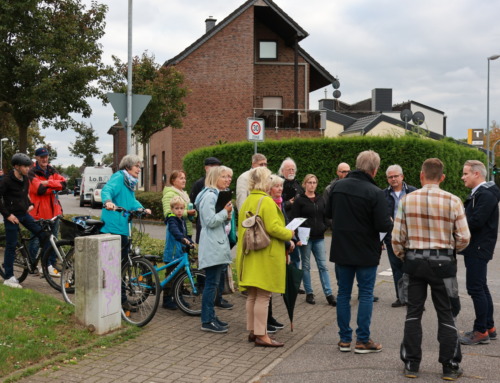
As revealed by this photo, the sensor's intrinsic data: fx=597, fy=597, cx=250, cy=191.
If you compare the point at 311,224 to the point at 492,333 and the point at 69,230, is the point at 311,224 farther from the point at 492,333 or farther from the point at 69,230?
the point at 69,230

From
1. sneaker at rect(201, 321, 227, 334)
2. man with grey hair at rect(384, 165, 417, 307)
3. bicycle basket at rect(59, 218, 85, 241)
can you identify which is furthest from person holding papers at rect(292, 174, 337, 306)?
bicycle basket at rect(59, 218, 85, 241)

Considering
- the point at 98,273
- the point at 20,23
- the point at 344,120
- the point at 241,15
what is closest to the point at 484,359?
the point at 98,273

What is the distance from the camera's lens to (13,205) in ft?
27.1

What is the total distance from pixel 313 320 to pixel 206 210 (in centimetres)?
208

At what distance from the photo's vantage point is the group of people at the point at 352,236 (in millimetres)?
5121

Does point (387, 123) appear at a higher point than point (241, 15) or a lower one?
lower

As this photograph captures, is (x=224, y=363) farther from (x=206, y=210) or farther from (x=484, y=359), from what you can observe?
(x=484, y=359)

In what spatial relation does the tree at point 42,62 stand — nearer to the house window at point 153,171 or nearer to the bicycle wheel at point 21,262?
the bicycle wheel at point 21,262

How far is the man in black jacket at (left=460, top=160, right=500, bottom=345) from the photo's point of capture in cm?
600

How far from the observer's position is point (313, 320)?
24.1 ft

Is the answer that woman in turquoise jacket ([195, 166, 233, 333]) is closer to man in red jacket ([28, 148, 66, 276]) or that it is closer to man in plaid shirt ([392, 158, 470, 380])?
man in plaid shirt ([392, 158, 470, 380])

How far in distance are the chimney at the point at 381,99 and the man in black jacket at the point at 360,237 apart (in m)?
65.6

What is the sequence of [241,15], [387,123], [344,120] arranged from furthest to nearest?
[344,120], [387,123], [241,15]

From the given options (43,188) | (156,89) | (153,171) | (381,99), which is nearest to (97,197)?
(153,171)
